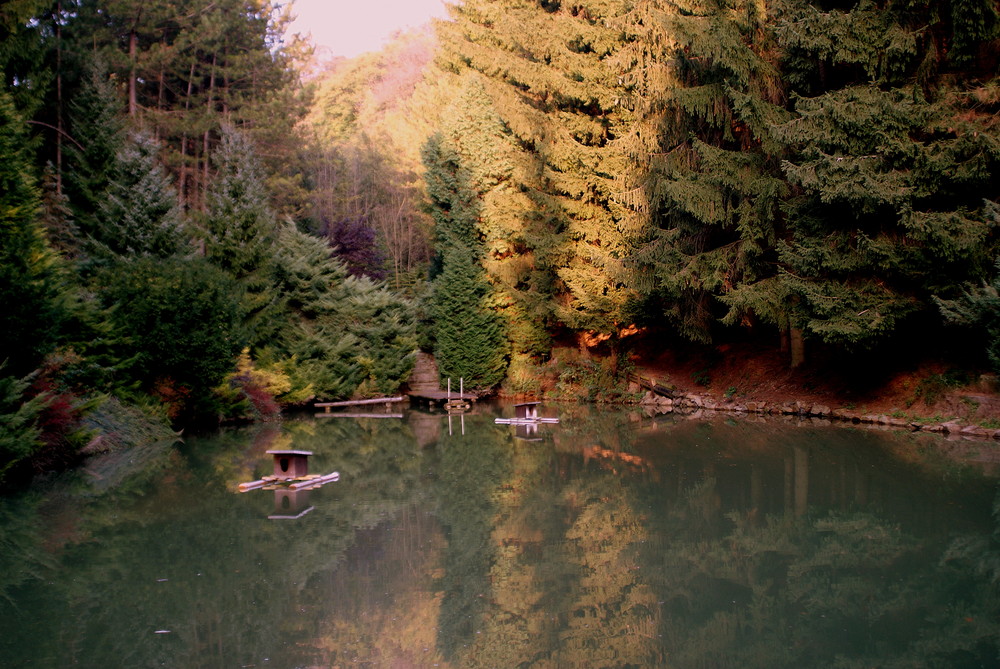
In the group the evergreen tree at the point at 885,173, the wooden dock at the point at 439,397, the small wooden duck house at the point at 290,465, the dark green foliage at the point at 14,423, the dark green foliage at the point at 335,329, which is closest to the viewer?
the dark green foliage at the point at 14,423

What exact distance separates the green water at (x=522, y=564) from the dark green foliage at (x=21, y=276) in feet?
6.89

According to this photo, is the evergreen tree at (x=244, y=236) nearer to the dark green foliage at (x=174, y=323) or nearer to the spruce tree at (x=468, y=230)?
the dark green foliage at (x=174, y=323)

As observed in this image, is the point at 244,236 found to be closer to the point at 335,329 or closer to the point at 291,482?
the point at 335,329

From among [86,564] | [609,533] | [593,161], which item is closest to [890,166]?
[593,161]

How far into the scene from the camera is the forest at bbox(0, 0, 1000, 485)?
15.0 meters

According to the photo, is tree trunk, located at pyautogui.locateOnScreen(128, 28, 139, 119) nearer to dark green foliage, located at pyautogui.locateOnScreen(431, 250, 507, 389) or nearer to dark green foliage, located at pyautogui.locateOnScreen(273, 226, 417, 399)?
dark green foliage, located at pyautogui.locateOnScreen(273, 226, 417, 399)

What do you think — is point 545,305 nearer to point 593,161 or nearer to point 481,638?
point 593,161

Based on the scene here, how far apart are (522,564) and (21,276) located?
8.02 m

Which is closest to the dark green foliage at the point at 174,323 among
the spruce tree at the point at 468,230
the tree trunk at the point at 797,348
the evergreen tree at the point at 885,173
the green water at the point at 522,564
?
the green water at the point at 522,564

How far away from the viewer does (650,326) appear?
84.0ft

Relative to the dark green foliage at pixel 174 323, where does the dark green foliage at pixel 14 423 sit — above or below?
below

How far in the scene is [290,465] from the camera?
38.8 feet

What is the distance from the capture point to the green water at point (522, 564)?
5430 millimetres

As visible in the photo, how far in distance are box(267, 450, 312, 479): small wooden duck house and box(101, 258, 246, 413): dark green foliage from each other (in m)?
5.35
